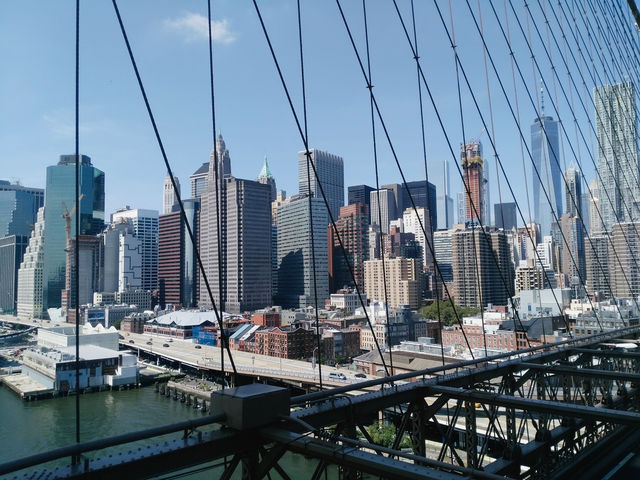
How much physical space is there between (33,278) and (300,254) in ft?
170

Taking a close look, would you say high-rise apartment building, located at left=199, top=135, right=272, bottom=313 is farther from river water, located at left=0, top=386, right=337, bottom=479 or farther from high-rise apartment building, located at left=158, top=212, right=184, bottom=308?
river water, located at left=0, top=386, right=337, bottom=479

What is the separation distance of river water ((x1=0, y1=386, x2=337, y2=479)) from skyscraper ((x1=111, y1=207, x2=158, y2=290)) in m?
70.6

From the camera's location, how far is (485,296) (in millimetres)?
65812

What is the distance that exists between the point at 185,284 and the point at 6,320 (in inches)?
1180

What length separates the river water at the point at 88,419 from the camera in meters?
19.1

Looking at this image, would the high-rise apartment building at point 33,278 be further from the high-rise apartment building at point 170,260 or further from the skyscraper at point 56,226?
the high-rise apartment building at point 170,260

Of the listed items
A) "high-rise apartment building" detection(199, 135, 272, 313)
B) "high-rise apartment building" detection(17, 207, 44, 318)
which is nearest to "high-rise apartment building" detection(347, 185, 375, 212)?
"high-rise apartment building" detection(199, 135, 272, 313)

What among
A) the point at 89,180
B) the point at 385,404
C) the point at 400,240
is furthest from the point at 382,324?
the point at 89,180

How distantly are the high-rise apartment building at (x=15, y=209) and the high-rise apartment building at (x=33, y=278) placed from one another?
1924cm

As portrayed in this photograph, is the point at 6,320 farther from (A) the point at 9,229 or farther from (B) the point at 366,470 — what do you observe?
(B) the point at 366,470

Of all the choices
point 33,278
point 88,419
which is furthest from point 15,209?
point 88,419

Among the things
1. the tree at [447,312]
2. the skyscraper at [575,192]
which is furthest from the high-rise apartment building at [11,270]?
the skyscraper at [575,192]

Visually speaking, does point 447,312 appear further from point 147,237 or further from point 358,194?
point 358,194

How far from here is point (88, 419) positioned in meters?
24.9
